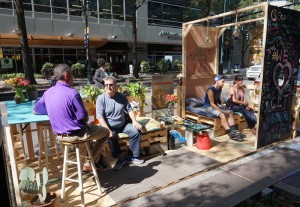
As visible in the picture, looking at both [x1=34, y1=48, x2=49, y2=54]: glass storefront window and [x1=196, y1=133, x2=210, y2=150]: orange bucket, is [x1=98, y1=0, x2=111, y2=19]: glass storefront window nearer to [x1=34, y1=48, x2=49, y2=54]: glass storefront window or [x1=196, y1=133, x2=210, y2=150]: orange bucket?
[x1=34, y1=48, x2=49, y2=54]: glass storefront window

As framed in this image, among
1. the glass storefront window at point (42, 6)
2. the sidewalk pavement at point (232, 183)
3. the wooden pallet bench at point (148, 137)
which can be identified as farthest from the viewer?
the glass storefront window at point (42, 6)

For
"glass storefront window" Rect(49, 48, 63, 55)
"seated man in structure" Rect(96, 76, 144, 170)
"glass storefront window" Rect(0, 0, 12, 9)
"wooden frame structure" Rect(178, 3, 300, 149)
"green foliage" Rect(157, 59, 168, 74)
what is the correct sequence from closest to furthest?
"seated man in structure" Rect(96, 76, 144, 170), "wooden frame structure" Rect(178, 3, 300, 149), "glass storefront window" Rect(0, 0, 12, 9), "glass storefront window" Rect(49, 48, 63, 55), "green foliage" Rect(157, 59, 168, 74)

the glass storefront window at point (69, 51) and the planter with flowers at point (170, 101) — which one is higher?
the glass storefront window at point (69, 51)

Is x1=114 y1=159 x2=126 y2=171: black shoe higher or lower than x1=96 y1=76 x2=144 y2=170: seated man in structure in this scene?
lower

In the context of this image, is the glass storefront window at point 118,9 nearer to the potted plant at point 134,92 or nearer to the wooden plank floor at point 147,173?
the potted plant at point 134,92

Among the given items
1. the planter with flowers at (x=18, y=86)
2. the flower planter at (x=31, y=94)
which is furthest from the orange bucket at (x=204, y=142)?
the planter with flowers at (x=18, y=86)

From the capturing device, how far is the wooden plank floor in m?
3.58

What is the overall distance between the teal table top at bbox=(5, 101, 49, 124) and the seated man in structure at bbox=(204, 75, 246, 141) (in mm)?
3790

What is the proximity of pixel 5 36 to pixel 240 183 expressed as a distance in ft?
66.1

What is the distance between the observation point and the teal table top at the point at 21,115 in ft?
11.7

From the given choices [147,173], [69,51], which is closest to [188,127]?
[147,173]

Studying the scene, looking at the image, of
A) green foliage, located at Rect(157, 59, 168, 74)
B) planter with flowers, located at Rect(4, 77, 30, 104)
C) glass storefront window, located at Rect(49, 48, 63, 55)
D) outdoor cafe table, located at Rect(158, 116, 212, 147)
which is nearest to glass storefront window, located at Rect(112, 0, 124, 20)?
green foliage, located at Rect(157, 59, 168, 74)

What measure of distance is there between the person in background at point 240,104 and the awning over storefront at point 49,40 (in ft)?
59.0

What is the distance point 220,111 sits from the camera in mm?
5938
